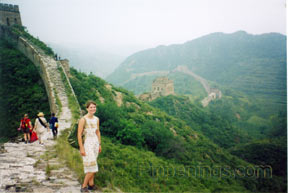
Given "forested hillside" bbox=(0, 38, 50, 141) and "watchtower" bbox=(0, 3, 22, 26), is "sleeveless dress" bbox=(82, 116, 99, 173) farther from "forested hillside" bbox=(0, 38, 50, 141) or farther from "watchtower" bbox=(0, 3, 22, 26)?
"watchtower" bbox=(0, 3, 22, 26)

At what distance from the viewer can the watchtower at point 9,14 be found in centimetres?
1512

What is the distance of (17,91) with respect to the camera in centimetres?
1008

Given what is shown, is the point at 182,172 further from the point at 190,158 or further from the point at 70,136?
the point at 70,136

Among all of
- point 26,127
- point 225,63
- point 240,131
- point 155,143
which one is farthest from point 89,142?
point 225,63

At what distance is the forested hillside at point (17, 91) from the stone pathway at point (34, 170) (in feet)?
10.7

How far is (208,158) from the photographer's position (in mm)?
12797

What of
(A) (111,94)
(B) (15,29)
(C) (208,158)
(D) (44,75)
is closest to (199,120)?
(C) (208,158)

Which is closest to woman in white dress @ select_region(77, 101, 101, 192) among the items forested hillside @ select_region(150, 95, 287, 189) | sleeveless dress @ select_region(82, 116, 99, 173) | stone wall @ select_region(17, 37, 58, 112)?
sleeveless dress @ select_region(82, 116, 99, 173)

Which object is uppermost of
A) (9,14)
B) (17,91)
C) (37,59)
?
(9,14)

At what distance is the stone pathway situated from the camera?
10.7 ft

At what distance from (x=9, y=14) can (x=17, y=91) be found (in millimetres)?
9763

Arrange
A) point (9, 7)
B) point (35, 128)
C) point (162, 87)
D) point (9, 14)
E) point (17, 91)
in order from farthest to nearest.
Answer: point (162, 87) → point (9, 14) → point (9, 7) → point (17, 91) → point (35, 128)

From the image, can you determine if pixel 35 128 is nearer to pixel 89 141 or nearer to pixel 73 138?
pixel 73 138

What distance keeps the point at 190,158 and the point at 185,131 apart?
20.8 feet
